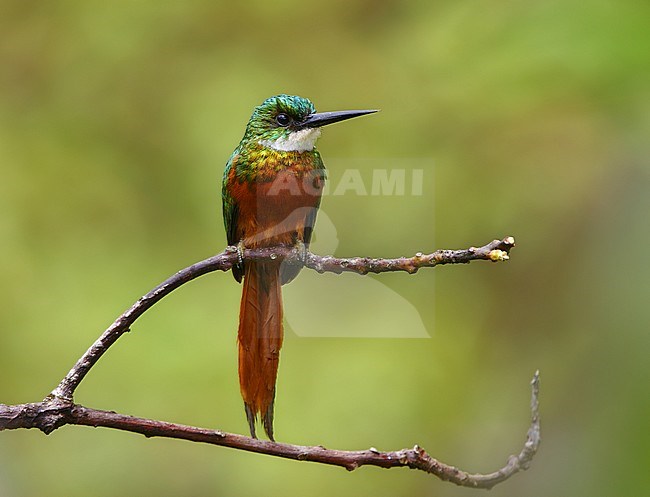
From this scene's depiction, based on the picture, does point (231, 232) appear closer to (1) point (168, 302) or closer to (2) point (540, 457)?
(1) point (168, 302)

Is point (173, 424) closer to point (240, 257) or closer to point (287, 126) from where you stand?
point (240, 257)

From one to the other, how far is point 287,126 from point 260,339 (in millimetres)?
305

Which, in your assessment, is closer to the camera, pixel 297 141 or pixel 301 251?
pixel 301 251

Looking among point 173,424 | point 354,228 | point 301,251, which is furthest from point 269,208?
point 354,228

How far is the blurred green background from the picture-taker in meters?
1.75

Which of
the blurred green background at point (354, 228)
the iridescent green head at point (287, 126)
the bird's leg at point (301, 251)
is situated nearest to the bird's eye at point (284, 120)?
the iridescent green head at point (287, 126)

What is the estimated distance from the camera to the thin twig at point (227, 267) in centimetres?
73

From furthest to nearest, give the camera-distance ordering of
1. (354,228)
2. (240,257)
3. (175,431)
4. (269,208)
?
(354,228) < (269,208) < (240,257) < (175,431)

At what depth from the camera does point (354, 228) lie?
6.13 feet

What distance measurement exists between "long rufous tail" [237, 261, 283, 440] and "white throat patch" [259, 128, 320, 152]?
0.17 m

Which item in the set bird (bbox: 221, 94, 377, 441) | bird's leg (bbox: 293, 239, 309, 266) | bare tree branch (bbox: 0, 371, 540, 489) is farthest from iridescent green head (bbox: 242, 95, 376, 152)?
bare tree branch (bbox: 0, 371, 540, 489)

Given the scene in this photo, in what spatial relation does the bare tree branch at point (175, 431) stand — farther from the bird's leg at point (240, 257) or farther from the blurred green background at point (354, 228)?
the blurred green background at point (354, 228)

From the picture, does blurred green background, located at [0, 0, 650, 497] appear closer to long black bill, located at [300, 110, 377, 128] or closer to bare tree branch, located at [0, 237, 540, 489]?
long black bill, located at [300, 110, 377, 128]

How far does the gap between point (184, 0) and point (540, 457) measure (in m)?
1.50
